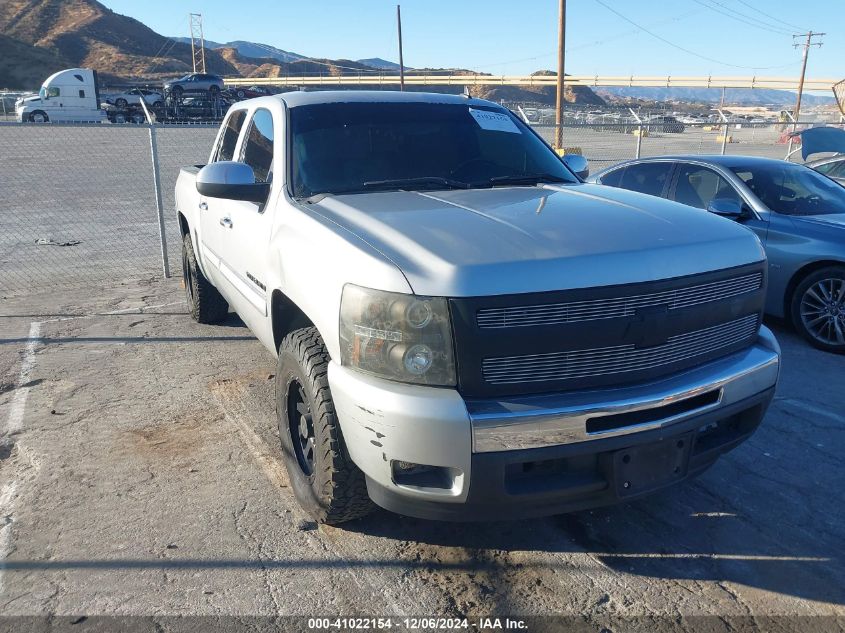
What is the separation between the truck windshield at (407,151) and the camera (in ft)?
12.3

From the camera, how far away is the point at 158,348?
19.2 ft

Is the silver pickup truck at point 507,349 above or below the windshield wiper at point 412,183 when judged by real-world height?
below

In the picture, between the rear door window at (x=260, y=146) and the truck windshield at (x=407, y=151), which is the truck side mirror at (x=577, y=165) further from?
the rear door window at (x=260, y=146)

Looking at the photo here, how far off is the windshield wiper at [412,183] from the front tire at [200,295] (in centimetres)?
283

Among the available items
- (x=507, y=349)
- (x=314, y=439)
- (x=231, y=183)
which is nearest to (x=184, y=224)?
(x=231, y=183)

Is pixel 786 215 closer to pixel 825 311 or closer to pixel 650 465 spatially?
pixel 825 311

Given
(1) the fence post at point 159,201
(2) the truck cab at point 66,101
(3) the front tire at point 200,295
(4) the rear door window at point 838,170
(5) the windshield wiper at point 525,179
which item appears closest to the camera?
(5) the windshield wiper at point 525,179

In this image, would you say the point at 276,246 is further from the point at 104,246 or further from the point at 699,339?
the point at 104,246

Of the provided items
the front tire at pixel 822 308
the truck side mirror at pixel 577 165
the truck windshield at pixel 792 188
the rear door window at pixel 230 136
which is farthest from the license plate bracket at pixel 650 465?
the truck windshield at pixel 792 188

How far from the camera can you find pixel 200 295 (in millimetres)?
6242

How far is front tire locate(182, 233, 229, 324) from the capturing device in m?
6.17

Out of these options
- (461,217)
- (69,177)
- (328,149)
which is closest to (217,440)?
(328,149)

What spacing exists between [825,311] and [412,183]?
158 inches

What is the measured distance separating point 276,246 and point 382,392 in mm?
1258
